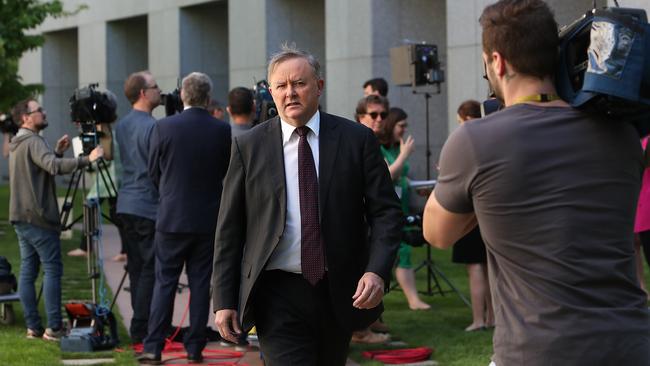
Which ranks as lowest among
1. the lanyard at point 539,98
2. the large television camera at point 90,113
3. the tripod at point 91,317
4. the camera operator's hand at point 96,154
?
the tripod at point 91,317

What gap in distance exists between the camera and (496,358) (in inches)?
130

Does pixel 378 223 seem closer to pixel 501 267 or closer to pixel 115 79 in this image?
pixel 501 267

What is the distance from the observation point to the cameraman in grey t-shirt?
124 inches

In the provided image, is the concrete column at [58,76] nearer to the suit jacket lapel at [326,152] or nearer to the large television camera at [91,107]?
the large television camera at [91,107]

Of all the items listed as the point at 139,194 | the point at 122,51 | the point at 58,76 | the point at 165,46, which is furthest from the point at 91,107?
the point at 58,76

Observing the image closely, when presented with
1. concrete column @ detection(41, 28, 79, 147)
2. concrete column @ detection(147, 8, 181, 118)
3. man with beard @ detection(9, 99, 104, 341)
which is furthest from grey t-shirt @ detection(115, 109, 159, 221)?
concrete column @ detection(41, 28, 79, 147)

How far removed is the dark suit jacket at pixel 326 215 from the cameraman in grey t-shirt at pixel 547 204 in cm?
150

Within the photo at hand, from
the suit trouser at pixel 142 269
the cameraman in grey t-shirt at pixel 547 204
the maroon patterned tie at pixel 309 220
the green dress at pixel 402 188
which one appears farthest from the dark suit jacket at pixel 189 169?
the cameraman in grey t-shirt at pixel 547 204

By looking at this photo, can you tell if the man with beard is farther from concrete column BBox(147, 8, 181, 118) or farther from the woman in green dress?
concrete column BBox(147, 8, 181, 118)

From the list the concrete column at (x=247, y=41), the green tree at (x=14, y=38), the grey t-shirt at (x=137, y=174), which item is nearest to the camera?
the grey t-shirt at (x=137, y=174)

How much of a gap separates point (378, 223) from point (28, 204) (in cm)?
510

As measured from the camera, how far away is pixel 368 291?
15.2 feet

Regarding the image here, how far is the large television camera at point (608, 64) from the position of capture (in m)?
3.10

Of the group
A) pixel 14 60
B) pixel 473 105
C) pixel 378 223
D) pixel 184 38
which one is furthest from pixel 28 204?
pixel 184 38
